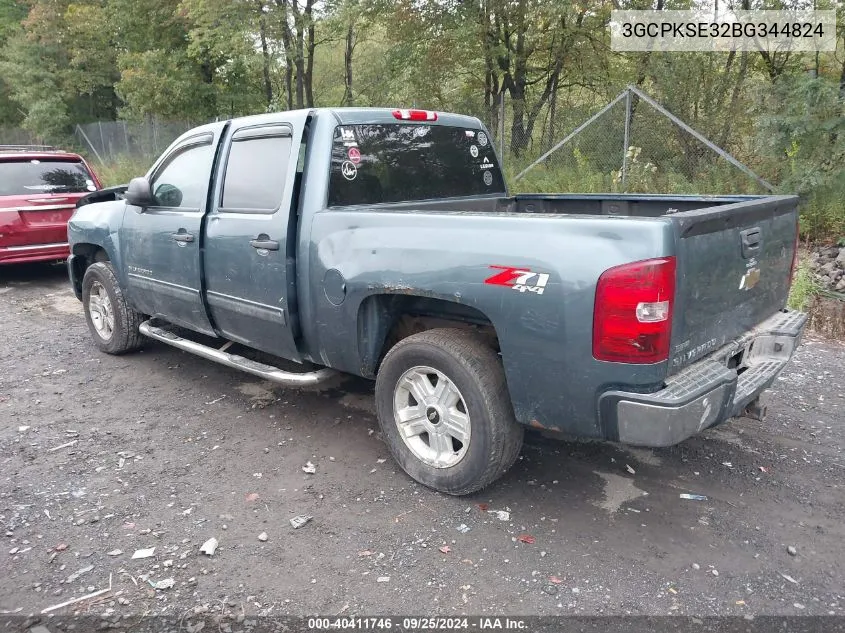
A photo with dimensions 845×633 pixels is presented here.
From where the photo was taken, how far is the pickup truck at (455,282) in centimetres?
272

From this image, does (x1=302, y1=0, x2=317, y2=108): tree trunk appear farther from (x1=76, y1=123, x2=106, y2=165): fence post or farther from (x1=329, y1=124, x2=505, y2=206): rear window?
(x1=329, y1=124, x2=505, y2=206): rear window

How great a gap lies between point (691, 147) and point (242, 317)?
332 inches

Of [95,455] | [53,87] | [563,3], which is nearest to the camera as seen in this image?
[95,455]

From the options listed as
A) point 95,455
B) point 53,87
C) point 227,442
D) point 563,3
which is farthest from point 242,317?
point 53,87

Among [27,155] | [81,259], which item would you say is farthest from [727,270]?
[27,155]

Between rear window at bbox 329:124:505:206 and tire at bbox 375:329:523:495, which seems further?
rear window at bbox 329:124:505:206

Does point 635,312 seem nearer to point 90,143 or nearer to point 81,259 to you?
point 81,259

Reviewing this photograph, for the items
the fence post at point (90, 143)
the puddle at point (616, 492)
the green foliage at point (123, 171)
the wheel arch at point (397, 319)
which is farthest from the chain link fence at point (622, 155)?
the fence post at point (90, 143)

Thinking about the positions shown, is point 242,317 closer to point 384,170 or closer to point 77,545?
point 384,170

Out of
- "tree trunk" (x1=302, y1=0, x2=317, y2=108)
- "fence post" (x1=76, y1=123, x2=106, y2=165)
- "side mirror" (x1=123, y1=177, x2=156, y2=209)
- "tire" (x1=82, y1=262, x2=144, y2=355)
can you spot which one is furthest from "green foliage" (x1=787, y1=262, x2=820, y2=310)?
"fence post" (x1=76, y1=123, x2=106, y2=165)

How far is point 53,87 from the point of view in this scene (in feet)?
89.0

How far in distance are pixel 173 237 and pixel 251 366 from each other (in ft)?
4.02

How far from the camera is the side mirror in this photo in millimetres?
4855

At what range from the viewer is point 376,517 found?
334cm
